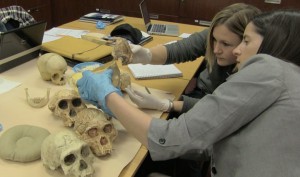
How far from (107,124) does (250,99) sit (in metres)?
0.47

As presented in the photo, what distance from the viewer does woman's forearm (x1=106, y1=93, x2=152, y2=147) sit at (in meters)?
0.89

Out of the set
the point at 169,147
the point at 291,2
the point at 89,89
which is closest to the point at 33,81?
the point at 89,89

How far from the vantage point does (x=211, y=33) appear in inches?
56.4

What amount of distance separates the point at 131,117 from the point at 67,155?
22 centimetres

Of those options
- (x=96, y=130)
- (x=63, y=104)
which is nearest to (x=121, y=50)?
(x=63, y=104)

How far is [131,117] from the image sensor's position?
920 mm

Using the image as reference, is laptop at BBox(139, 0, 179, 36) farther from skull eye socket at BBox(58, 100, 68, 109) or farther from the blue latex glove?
skull eye socket at BBox(58, 100, 68, 109)

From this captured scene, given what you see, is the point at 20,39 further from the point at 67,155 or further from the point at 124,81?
the point at 67,155

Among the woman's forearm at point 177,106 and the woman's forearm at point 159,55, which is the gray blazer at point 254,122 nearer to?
the woman's forearm at point 177,106

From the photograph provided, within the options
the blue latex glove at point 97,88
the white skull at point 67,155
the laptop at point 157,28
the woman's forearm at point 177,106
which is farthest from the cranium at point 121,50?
the laptop at point 157,28

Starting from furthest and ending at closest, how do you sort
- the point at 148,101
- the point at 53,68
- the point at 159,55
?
the point at 159,55 → the point at 53,68 → the point at 148,101

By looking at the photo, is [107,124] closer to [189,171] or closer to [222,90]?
[222,90]

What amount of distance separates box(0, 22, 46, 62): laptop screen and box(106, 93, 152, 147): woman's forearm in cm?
69

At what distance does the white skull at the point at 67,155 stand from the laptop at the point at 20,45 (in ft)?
2.32
